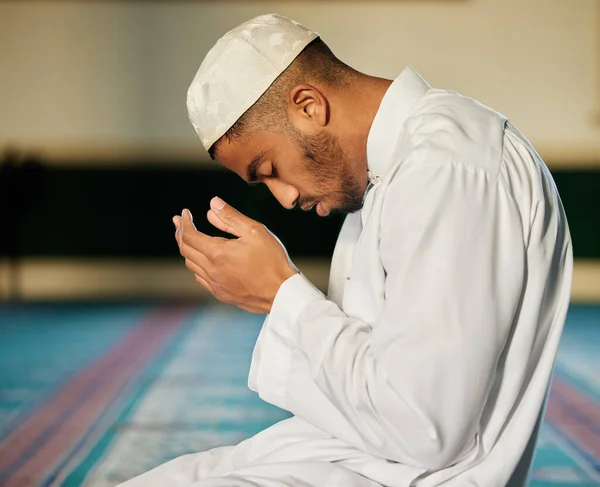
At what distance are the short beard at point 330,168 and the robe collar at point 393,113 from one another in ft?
0.21

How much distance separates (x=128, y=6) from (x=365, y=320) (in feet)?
20.8

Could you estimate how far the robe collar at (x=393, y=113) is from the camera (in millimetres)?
1143

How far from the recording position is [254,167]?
4.16 ft

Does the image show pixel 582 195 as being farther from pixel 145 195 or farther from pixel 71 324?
pixel 71 324

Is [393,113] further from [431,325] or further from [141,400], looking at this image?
[141,400]

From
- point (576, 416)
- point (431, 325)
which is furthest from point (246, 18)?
point (431, 325)

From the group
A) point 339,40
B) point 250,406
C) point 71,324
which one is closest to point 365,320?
point 250,406

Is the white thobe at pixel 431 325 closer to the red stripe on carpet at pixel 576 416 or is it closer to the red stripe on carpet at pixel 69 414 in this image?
the red stripe on carpet at pixel 69 414

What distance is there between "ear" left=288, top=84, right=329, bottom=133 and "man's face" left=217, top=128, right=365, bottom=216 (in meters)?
0.02

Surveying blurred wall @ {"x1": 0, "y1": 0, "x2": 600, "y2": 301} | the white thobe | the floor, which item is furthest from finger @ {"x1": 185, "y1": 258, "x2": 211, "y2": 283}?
blurred wall @ {"x1": 0, "y1": 0, "x2": 600, "y2": 301}

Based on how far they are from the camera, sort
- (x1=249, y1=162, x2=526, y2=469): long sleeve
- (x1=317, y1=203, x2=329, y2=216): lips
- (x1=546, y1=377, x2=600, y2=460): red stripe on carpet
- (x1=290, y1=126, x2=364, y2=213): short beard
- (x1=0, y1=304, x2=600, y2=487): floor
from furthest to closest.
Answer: (x1=546, y1=377, x2=600, y2=460): red stripe on carpet → (x1=0, y1=304, x2=600, y2=487): floor → (x1=317, y1=203, x2=329, y2=216): lips → (x1=290, y1=126, x2=364, y2=213): short beard → (x1=249, y1=162, x2=526, y2=469): long sleeve

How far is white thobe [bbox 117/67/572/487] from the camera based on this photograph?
90 cm

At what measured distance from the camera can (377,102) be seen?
118cm

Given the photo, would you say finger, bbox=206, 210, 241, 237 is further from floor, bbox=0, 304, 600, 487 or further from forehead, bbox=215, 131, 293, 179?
floor, bbox=0, 304, 600, 487
